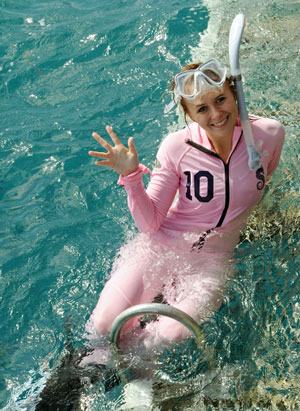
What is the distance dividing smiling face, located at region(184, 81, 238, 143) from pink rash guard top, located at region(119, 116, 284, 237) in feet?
0.53

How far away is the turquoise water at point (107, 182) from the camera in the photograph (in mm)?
3147

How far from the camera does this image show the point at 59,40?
23.1 ft

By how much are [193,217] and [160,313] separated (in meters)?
0.87

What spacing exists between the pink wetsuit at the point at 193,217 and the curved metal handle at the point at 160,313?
27 centimetres

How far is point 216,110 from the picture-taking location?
310 cm

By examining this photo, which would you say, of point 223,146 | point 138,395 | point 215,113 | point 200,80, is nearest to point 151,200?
point 223,146

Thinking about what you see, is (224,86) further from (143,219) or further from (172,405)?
(172,405)

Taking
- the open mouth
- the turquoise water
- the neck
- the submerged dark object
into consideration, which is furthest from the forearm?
the submerged dark object

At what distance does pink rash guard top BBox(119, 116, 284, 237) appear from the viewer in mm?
3320

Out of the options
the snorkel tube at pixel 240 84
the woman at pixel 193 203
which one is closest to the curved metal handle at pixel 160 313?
the woman at pixel 193 203

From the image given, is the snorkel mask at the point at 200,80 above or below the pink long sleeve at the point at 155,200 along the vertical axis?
above

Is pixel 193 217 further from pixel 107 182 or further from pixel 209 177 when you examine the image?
pixel 107 182

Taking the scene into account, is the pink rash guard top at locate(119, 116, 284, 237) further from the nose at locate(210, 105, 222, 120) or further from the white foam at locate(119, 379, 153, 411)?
the white foam at locate(119, 379, 153, 411)

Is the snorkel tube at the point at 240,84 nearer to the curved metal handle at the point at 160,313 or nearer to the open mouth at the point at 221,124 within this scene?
the open mouth at the point at 221,124
